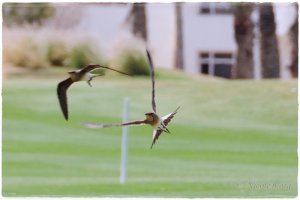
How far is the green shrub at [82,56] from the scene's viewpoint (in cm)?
1655

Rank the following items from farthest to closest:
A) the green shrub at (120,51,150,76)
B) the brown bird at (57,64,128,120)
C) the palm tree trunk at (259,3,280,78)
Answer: the palm tree trunk at (259,3,280,78), the green shrub at (120,51,150,76), the brown bird at (57,64,128,120)

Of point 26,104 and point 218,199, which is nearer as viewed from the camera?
point 218,199

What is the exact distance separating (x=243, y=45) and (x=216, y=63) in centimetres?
30

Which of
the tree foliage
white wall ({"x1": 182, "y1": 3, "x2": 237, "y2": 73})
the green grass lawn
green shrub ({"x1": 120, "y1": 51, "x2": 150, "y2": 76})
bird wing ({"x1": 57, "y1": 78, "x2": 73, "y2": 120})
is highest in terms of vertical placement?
the tree foliage

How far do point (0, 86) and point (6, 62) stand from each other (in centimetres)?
39

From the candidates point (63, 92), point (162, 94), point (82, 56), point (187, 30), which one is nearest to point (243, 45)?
point (187, 30)

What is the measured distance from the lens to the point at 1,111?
659 inches

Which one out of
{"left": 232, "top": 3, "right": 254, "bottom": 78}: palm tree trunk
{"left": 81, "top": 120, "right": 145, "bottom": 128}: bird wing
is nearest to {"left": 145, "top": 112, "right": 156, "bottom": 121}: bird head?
{"left": 81, "top": 120, "right": 145, "bottom": 128}: bird wing

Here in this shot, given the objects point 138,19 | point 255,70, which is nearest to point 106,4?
point 138,19

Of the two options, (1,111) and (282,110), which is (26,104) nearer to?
(1,111)

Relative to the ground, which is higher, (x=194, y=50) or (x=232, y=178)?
(x=194, y=50)

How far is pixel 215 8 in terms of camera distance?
54.5 feet

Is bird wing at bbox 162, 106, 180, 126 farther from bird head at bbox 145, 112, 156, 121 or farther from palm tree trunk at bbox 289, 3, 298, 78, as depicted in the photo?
palm tree trunk at bbox 289, 3, 298, 78

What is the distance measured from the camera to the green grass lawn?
16.6 metres
